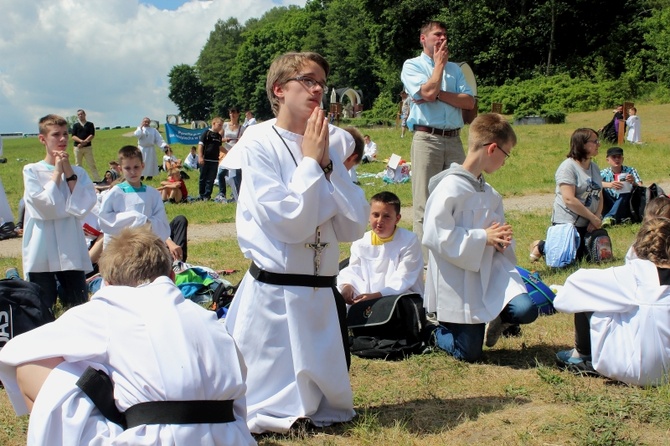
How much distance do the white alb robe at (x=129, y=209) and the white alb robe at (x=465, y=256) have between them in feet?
10.2

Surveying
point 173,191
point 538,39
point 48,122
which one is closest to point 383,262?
point 48,122

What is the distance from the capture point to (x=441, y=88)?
7.23m

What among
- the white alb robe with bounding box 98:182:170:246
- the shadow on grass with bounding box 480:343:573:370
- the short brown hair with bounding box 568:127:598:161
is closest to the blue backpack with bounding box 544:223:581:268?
the short brown hair with bounding box 568:127:598:161

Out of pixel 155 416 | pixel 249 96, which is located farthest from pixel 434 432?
pixel 249 96

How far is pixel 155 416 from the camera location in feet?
9.05

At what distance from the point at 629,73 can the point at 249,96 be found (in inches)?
2639

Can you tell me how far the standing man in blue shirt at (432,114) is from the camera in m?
7.23

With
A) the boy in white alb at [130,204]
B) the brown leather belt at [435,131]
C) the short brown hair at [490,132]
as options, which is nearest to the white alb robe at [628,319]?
the short brown hair at [490,132]

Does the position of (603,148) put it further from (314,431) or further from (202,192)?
(314,431)

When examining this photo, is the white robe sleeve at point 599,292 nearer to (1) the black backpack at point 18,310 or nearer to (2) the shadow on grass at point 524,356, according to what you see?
(2) the shadow on grass at point 524,356

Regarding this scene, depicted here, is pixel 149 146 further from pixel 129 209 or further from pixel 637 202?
pixel 129 209

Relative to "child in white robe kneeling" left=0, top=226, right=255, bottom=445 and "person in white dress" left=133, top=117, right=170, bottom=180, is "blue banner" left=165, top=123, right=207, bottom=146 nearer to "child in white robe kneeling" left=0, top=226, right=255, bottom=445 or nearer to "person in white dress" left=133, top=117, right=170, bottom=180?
"person in white dress" left=133, top=117, right=170, bottom=180

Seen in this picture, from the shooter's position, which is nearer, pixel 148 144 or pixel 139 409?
pixel 139 409

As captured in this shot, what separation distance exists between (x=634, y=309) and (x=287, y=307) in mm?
2086
